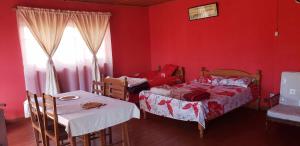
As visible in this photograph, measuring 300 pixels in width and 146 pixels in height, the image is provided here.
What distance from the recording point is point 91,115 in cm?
225

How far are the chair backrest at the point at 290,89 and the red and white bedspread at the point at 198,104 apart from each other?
0.55 meters

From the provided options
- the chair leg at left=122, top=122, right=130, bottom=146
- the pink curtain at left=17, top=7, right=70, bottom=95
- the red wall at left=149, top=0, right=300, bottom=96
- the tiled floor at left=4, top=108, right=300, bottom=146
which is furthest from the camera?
the pink curtain at left=17, top=7, right=70, bottom=95

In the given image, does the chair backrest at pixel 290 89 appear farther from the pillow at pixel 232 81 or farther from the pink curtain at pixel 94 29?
the pink curtain at pixel 94 29

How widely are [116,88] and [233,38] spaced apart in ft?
8.42

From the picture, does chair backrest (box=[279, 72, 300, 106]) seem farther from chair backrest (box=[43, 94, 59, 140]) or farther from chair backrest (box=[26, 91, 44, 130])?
chair backrest (box=[26, 91, 44, 130])

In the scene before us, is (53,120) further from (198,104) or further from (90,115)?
(198,104)

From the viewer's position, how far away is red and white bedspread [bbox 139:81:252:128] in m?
3.22

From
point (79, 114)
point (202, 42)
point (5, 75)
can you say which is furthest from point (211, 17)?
point (5, 75)

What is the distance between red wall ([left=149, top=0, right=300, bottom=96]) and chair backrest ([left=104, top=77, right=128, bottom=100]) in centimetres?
244

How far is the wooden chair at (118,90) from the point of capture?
285 cm

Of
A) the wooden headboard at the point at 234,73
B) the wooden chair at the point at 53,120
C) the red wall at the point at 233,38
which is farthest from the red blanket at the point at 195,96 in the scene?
the wooden chair at the point at 53,120

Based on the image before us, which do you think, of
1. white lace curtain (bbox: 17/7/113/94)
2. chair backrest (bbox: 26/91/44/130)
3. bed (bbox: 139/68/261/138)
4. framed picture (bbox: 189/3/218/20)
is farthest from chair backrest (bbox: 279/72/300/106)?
white lace curtain (bbox: 17/7/113/94)

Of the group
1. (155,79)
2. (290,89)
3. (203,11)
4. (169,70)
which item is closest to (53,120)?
(155,79)

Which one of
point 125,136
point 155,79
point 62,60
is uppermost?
point 62,60
